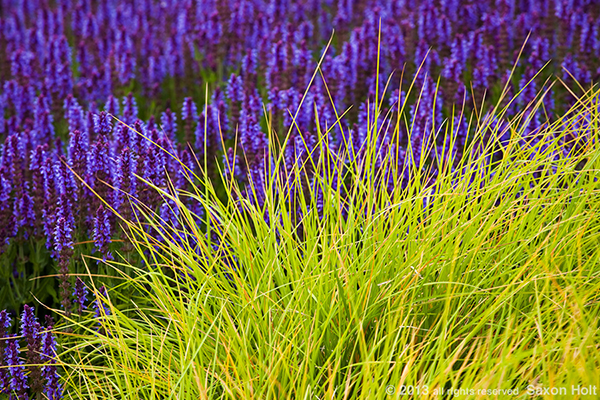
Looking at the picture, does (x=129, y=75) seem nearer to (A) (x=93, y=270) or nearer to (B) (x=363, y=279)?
(A) (x=93, y=270)

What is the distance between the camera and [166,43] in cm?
793

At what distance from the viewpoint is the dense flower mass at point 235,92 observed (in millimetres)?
3879

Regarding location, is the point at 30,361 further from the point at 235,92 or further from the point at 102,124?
the point at 235,92

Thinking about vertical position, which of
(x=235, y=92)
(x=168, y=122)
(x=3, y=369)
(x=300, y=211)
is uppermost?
(x=235, y=92)

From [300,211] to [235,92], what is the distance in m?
1.67

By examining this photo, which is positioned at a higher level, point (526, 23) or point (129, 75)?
point (526, 23)

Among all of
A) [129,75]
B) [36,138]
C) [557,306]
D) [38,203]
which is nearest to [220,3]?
[129,75]

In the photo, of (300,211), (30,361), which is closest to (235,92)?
(300,211)

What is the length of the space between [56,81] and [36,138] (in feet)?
3.03

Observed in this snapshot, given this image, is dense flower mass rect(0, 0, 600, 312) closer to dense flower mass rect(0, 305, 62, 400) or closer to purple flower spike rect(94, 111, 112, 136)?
purple flower spike rect(94, 111, 112, 136)

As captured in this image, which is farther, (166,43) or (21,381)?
(166,43)

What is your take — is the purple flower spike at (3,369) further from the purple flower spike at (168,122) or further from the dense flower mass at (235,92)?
the purple flower spike at (168,122)

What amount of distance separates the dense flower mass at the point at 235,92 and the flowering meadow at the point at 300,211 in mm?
31

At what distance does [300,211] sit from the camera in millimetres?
4215
